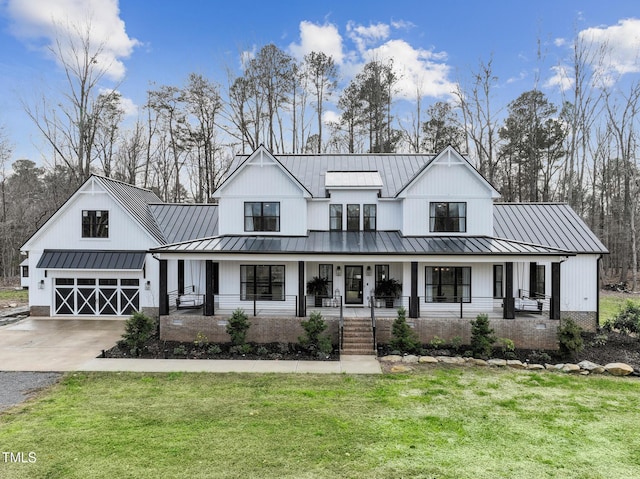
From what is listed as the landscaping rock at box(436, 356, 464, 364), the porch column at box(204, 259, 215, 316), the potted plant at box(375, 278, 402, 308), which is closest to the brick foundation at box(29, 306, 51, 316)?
→ the porch column at box(204, 259, 215, 316)

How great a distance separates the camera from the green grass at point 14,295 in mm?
25141

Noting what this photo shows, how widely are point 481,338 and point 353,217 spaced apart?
799cm

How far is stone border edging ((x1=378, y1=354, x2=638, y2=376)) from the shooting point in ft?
39.2

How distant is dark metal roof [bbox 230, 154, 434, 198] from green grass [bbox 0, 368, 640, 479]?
10.4 meters

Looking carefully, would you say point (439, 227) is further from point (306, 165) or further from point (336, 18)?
point (336, 18)

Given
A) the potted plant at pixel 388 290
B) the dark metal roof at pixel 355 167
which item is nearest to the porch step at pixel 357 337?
the potted plant at pixel 388 290

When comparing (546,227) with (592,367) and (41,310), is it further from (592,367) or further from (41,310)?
(41,310)

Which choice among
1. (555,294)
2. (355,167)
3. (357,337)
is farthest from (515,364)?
(355,167)

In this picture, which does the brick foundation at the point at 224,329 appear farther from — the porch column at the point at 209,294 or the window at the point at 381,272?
the window at the point at 381,272

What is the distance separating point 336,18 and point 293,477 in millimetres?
27793

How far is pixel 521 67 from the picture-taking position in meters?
31.4

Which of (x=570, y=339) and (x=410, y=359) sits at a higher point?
(x=570, y=339)

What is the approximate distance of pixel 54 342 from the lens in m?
15.0

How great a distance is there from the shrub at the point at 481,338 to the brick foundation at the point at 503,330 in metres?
0.78
